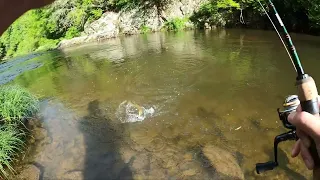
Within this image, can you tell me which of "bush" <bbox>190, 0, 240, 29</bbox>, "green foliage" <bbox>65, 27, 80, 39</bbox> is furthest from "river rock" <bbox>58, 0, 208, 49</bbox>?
"green foliage" <bbox>65, 27, 80, 39</bbox>

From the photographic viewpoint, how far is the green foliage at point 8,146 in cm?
518

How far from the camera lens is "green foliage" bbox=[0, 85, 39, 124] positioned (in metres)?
6.48

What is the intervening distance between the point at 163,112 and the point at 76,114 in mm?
2300

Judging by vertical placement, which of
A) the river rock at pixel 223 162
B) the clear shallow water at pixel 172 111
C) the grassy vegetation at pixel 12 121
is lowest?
the river rock at pixel 223 162

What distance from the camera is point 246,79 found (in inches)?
327

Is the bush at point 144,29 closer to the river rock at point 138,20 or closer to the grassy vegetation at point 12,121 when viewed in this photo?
the river rock at point 138,20

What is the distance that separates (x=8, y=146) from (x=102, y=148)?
1.71m

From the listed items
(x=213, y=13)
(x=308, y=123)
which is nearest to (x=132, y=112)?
(x=308, y=123)

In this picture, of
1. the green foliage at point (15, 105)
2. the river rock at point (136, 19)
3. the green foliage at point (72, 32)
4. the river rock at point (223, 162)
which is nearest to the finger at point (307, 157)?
the river rock at point (223, 162)

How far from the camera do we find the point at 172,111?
6883 millimetres

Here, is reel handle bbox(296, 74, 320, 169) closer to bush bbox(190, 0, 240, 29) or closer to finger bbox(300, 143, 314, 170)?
finger bbox(300, 143, 314, 170)

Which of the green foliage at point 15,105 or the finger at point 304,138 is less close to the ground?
the finger at point 304,138

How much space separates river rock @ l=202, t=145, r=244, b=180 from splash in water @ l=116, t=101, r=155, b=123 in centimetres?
200

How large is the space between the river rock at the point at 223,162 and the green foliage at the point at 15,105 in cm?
425
